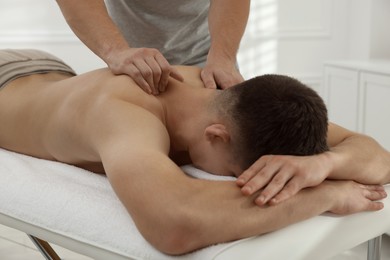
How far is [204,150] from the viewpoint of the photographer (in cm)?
139

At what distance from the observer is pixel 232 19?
6.38 ft

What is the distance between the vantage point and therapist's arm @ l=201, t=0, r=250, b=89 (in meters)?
1.68

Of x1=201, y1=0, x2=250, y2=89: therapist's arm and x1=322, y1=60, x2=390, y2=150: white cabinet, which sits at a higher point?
x1=201, y1=0, x2=250, y2=89: therapist's arm

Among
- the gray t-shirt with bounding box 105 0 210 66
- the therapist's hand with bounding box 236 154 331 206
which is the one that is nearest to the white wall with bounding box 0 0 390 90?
the gray t-shirt with bounding box 105 0 210 66

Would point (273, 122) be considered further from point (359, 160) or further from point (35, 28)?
point (35, 28)

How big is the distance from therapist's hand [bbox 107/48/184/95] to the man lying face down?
0.03 metres

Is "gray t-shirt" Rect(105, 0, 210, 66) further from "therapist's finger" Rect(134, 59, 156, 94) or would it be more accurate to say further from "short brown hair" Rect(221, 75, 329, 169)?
"short brown hair" Rect(221, 75, 329, 169)

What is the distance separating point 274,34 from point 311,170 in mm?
3415

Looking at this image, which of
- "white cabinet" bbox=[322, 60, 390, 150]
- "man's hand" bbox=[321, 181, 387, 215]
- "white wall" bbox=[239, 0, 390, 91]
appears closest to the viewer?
"man's hand" bbox=[321, 181, 387, 215]

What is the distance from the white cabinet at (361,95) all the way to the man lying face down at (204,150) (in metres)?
1.55

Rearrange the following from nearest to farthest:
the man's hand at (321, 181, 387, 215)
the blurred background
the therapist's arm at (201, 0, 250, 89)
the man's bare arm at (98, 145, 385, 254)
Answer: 1. the man's bare arm at (98, 145, 385, 254)
2. the man's hand at (321, 181, 387, 215)
3. the therapist's arm at (201, 0, 250, 89)
4. the blurred background

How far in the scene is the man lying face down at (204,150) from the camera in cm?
106

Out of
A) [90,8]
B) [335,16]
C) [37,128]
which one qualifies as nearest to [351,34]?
[335,16]

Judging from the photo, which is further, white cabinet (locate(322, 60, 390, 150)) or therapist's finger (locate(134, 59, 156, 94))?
white cabinet (locate(322, 60, 390, 150))
